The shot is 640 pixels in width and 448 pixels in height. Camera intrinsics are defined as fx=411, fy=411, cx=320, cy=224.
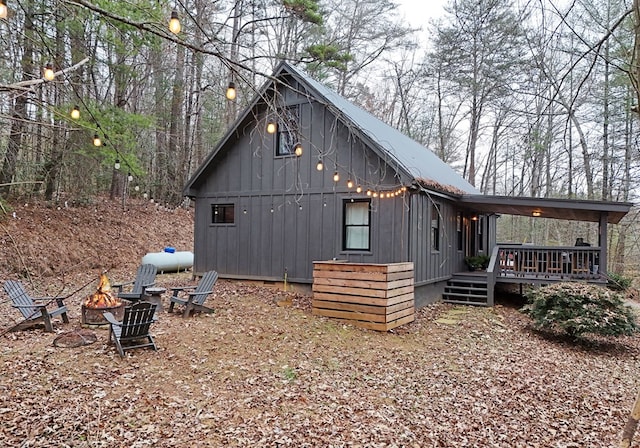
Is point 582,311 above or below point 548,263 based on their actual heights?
below

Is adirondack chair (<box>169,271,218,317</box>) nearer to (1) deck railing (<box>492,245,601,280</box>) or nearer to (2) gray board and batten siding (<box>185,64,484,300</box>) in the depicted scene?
(2) gray board and batten siding (<box>185,64,484,300</box>)

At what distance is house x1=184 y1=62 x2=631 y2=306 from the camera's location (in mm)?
10172

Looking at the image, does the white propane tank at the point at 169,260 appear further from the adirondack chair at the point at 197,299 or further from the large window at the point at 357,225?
the large window at the point at 357,225

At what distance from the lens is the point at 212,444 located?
397 centimetres

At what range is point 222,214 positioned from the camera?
1236cm

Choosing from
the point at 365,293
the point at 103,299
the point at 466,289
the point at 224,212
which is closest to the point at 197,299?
the point at 103,299

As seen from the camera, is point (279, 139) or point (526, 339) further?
point (279, 139)

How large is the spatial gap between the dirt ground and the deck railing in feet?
7.60

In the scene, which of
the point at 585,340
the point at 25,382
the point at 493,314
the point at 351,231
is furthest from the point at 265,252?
the point at 585,340

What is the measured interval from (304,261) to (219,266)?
2.87 m

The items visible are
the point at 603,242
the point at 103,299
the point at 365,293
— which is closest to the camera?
the point at 103,299

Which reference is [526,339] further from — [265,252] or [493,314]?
[265,252]

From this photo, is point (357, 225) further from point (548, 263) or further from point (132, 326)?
point (132, 326)

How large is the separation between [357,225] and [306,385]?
5741 mm
